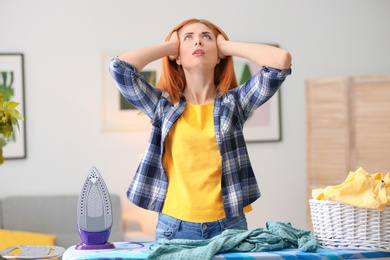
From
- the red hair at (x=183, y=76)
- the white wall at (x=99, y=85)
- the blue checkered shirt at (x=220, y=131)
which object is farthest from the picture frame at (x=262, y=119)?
the blue checkered shirt at (x=220, y=131)

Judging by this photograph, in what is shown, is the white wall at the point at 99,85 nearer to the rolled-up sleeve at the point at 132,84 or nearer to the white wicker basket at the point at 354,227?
the rolled-up sleeve at the point at 132,84

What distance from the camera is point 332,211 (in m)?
1.75

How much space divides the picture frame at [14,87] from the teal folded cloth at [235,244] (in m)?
3.17

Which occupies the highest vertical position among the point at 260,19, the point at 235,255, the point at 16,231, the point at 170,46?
the point at 260,19

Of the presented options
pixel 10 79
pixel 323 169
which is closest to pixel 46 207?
pixel 10 79

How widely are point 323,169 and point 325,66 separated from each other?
807mm

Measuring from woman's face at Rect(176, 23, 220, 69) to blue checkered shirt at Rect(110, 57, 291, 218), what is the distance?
0.12 metres

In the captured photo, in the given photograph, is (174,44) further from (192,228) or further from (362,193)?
(362,193)

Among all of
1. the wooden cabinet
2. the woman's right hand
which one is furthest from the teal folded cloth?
the wooden cabinet

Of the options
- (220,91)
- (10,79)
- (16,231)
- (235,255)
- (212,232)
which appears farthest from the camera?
(10,79)

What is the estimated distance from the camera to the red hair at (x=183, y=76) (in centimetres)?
224

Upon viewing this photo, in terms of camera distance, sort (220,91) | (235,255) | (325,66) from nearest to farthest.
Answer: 1. (235,255)
2. (220,91)
3. (325,66)

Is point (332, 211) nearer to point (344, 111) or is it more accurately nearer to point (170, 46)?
point (170, 46)

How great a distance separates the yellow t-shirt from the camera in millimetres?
2027
